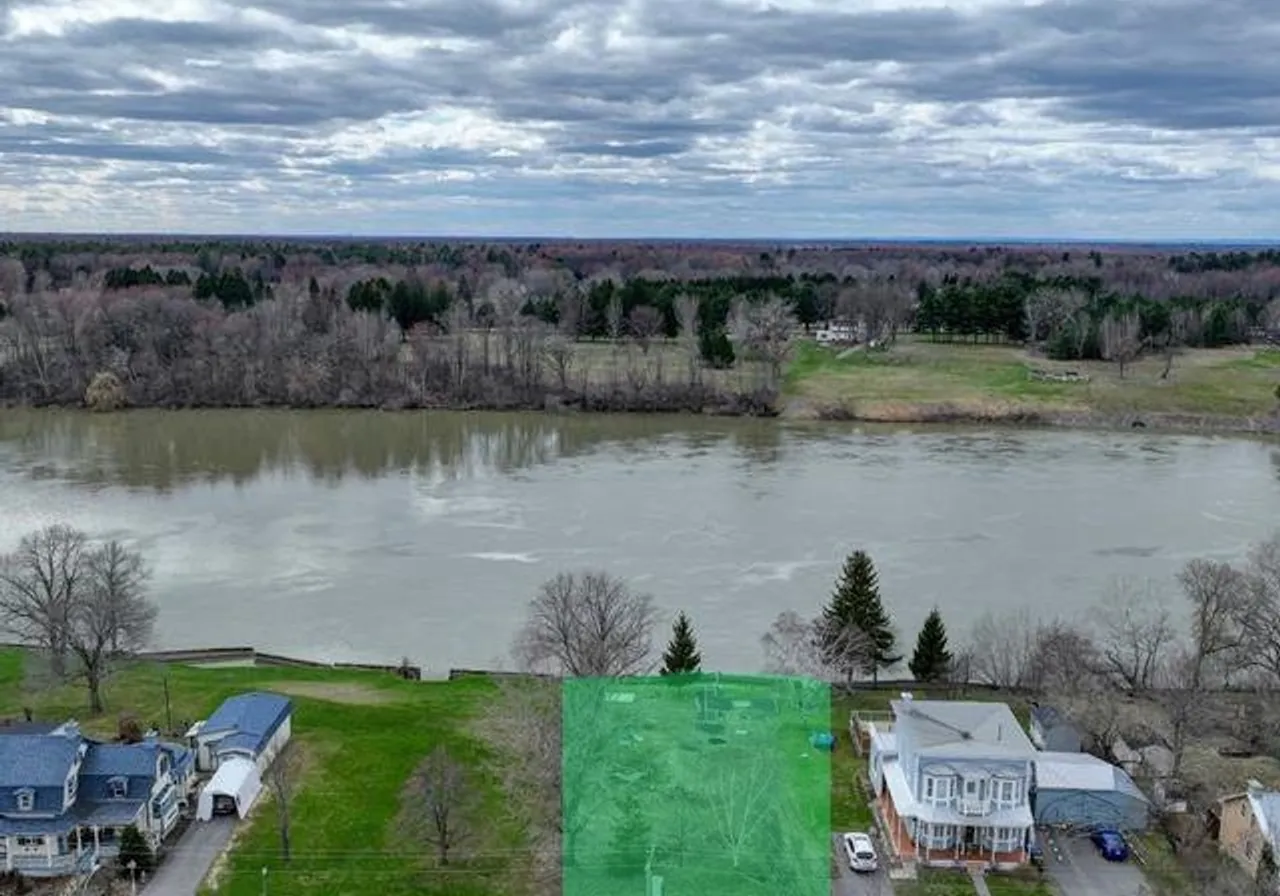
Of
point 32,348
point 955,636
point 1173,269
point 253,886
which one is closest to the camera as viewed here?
point 253,886

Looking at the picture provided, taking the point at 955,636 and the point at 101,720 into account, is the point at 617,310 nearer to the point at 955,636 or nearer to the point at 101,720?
the point at 955,636

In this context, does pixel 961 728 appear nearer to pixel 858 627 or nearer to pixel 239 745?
pixel 858 627

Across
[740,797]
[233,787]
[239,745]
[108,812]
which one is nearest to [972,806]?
[740,797]

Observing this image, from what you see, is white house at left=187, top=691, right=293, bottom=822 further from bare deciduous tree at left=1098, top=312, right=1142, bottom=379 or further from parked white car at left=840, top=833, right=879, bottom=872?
bare deciduous tree at left=1098, top=312, right=1142, bottom=379

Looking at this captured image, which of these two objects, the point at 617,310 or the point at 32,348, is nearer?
the point at 32,348

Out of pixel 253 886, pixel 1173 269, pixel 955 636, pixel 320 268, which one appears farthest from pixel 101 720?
pixel 1173 269

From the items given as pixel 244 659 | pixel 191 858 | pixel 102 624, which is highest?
pixel 102 624

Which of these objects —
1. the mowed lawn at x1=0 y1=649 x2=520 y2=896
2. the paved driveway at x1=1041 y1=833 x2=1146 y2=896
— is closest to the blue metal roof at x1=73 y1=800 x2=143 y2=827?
the mowed lawn at x1=0 y1=649 x2=520 y2=896
